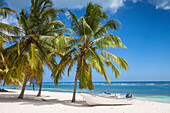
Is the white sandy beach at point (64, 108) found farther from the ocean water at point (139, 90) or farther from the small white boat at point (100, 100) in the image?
the ocean water at point (139, 90)

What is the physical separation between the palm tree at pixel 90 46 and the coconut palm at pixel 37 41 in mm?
1020

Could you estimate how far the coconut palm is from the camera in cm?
926

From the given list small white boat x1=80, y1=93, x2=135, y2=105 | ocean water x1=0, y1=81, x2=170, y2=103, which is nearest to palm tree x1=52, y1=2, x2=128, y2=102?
small white boat x1=80, y1=93, x2=135, y2=105

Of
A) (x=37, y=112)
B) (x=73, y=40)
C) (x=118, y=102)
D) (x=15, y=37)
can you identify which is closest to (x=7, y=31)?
(x=15, y=37)

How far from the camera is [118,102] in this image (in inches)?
347

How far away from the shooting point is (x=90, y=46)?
932 cm

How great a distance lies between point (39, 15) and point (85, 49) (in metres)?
4.49

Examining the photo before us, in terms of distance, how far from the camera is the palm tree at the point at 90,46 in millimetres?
8672

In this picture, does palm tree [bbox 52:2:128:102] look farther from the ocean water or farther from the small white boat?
the ocean water

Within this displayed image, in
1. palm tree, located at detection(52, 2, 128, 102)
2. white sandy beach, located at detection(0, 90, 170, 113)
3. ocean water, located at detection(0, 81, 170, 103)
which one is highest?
palm tree, located at detection(52, 2, 128, 102)

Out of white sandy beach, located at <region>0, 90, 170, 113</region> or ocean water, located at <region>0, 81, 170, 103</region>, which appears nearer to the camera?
white sandy beach, located at <region>0, 90, 170, 113</region>

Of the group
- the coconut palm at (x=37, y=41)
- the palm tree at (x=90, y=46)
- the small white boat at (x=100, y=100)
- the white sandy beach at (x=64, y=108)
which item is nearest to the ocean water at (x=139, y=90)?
the white sandy beach at (x=64, y=108)

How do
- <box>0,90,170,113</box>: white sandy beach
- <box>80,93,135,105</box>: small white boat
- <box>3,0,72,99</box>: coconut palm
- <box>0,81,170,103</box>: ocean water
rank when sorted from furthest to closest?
1. <box>0,81,170,103</box>: ocean water
2. <box>3,0,72,99</box>: coconut palm
3. <box>80,93,135,105</box>: small white boat
4. <box>0,90,170,113</box>: white sandy beach

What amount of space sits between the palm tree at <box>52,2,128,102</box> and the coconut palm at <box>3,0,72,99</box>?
102 centimetres
